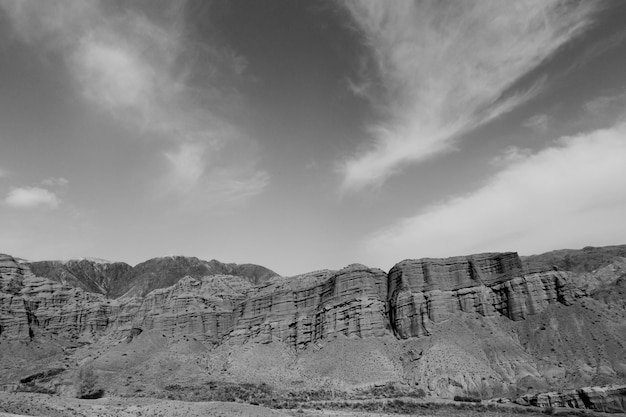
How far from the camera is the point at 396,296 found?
11188cm

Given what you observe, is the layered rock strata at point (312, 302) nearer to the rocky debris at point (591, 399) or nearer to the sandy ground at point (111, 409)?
the rocky debris at point (591, 399)

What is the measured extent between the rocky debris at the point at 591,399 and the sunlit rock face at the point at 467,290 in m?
29.7

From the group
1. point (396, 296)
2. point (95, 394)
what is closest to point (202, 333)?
point (95, 394)

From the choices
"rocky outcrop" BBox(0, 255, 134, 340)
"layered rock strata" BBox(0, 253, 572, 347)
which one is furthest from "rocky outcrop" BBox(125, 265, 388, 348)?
"rocky outcrop" BBox(0, 255, 134, 340)

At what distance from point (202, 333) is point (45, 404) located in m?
84.4

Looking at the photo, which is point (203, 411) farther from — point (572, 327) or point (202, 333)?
point (202, 333)

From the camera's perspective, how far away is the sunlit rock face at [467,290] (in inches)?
3829

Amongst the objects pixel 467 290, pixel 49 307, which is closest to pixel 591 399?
pixel 467 290

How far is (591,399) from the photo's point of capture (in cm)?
6438

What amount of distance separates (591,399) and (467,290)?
136 ft

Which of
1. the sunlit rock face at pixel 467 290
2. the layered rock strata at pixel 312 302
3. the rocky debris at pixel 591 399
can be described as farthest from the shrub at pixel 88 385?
the rocky debris at pixel 591 399

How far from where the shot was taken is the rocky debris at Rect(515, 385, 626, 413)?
62.9 m

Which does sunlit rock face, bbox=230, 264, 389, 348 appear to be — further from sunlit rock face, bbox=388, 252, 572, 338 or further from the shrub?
the shrub

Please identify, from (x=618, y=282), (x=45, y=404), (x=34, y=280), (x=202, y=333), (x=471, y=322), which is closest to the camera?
(x=45, y=404)
